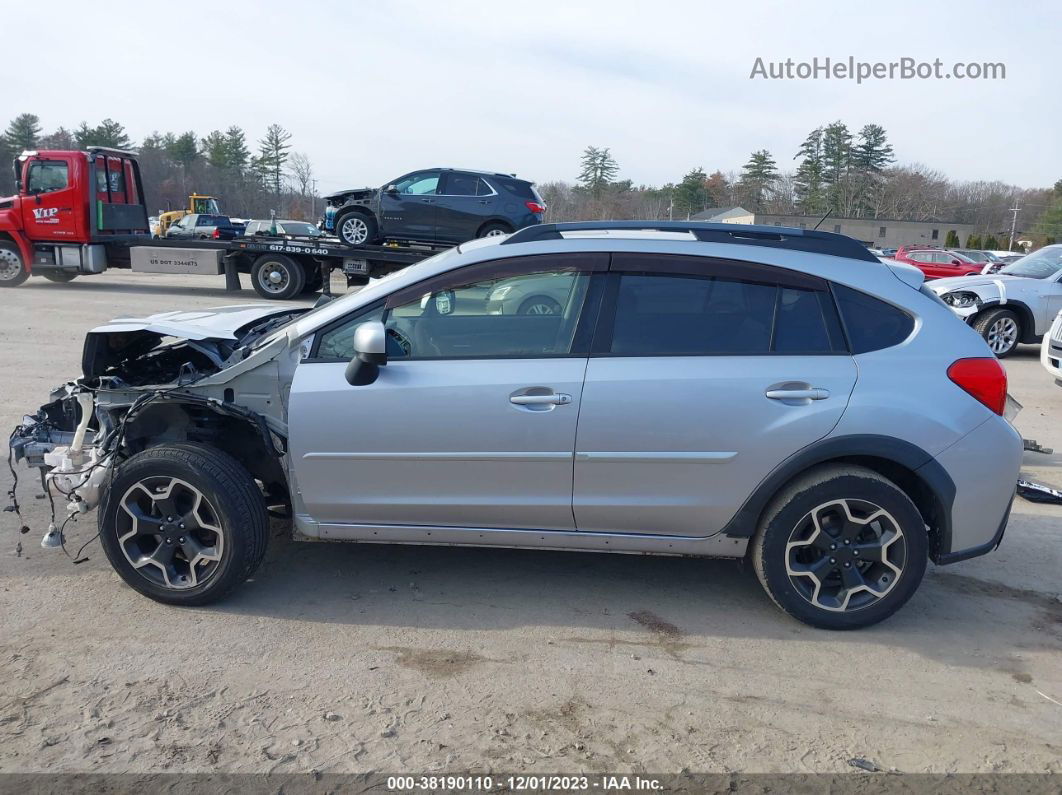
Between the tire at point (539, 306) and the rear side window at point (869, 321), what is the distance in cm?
130

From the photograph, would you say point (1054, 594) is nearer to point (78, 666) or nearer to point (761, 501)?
point (761, 501)

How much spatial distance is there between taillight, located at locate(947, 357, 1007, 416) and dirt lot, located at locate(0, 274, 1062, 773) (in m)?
1.08

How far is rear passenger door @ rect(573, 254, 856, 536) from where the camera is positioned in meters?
3.73

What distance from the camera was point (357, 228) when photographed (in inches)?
670

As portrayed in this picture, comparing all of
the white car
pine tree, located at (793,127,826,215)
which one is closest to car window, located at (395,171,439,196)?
the white car

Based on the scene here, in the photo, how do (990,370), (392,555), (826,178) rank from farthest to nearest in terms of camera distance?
(826,178)
(392,555)
(990,370)

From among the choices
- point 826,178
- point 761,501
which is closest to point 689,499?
point 761,501

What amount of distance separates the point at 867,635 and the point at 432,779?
2.13 m

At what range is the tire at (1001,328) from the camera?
41.4 ft

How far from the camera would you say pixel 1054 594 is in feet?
14.2

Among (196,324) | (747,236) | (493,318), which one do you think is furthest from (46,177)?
(747,236)

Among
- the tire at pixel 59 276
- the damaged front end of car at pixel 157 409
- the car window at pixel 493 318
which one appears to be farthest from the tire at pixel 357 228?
the car window at pixel 493 318

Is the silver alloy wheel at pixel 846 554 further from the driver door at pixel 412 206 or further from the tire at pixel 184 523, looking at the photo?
the driver door at pixel 412 206

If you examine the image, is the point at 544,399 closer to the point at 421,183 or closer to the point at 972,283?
the point at 972,283
